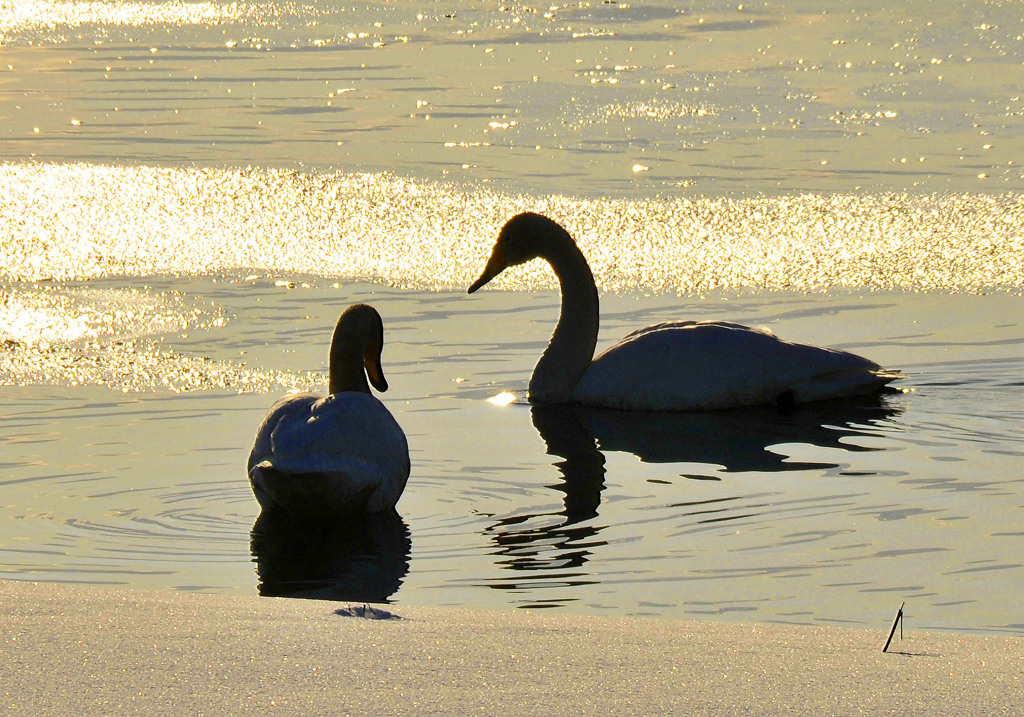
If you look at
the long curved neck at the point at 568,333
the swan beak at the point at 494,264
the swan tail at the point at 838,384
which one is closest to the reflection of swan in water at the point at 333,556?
the long curved neck at the point at 568,333

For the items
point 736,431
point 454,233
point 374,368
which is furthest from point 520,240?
point 374,368

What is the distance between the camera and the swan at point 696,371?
7109 millimetres

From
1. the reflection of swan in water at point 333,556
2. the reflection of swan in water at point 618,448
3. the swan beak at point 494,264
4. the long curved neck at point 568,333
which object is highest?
the swan beak at point 494,264

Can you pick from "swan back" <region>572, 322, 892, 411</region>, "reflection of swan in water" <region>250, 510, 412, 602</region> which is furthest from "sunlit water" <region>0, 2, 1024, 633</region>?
"swan back" <region>572, 322, 892, 411</region>

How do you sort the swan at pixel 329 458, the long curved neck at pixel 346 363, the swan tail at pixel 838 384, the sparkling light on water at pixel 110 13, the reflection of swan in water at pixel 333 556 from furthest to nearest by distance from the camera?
the sparkling light on water at pixel 110 13
the swan tail at pixel 838 384
the long curved neck at pixel 346 363
the swan at pixel 329 458
the reflection of swan in water at pixel 333 556

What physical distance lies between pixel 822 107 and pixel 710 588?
876cm

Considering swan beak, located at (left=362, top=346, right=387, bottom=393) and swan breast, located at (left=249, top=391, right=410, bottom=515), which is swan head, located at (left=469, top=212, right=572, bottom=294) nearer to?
swan beak, located at (left=362, top=346, right=387, bottom=393)

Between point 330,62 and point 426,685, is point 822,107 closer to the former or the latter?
point 330,62

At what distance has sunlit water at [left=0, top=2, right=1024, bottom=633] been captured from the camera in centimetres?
479

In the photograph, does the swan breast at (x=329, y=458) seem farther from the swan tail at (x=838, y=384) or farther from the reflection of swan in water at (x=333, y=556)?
the swan tail at (x=838, y=384)

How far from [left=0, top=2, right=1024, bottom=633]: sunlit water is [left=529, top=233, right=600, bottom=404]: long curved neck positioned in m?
0.17

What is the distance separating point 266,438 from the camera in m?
5.12

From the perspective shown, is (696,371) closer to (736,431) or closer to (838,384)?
(736,431)

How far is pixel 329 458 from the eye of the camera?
16.5ft
